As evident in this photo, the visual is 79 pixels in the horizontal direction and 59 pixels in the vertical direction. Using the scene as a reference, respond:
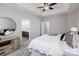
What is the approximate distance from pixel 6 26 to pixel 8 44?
31cm

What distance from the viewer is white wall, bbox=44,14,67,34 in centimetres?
140

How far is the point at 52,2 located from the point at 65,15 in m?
0.34

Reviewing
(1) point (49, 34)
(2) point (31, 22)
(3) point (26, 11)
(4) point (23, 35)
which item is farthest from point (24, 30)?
(1) point (49, 34)

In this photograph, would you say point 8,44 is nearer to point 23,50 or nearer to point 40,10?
point 23,50

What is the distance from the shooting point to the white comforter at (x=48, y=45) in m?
1.29

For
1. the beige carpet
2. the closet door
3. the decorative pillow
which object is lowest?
the beige carpet

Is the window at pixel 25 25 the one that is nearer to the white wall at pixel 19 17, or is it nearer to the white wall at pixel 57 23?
the white wall at pixel 19 17

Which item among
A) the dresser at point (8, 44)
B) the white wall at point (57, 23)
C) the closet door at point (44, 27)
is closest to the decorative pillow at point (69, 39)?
the white wall at point (57, 23)

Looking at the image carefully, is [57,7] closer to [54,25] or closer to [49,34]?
[54,25]

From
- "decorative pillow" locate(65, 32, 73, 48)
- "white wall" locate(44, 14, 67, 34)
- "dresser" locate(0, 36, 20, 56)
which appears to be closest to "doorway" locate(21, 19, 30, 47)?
"dresser" locate(0, 36, 20, 56)

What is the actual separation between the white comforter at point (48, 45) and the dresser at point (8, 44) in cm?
26

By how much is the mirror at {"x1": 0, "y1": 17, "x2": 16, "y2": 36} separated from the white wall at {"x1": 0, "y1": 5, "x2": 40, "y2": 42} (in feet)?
0.18

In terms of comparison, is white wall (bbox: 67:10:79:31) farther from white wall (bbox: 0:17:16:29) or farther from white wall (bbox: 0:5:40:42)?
white wall (bbox: 0:17:16:29)

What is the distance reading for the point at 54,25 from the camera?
1447mm
